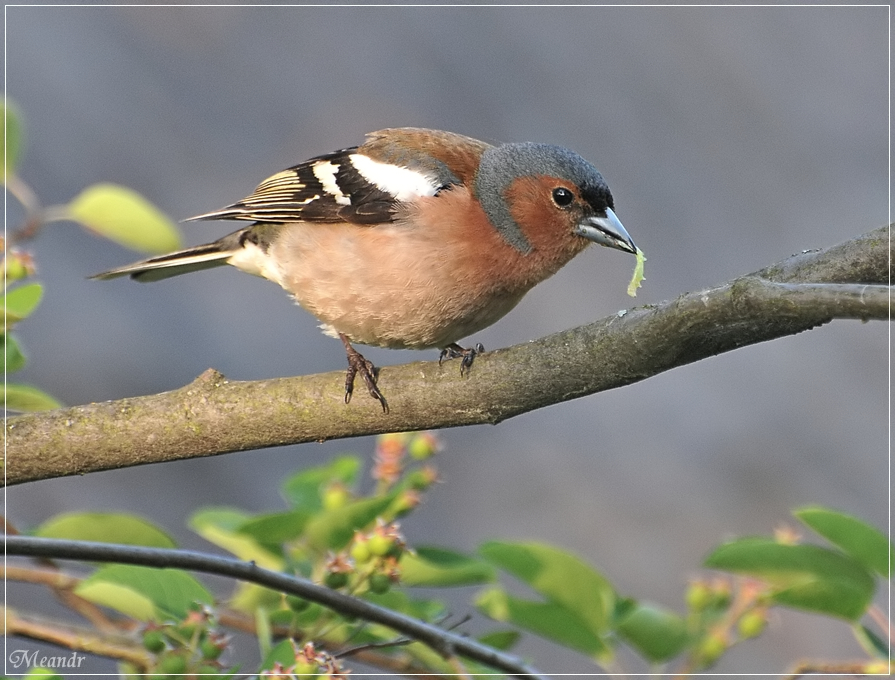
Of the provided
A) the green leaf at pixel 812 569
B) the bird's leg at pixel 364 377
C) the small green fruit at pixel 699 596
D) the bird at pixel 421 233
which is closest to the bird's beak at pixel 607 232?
the bird at pixel 421 233

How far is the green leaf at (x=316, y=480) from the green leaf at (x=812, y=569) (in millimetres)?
841

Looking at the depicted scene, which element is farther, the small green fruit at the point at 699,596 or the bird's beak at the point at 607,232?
the bird's beak at the point at 607,232

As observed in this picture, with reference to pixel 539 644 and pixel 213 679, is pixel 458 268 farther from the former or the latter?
pixel 539 644

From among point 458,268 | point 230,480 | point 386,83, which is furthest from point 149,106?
point 458,268

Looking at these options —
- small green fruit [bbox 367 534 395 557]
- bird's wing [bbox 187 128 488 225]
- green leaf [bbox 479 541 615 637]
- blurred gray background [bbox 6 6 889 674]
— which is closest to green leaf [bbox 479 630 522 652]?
green leaf [bbox 479 541 615 637]

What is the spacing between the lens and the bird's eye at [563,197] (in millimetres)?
3201

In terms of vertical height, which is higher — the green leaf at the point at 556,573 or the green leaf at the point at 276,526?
the green leaf at the point at 276,526

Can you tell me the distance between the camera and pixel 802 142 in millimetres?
7453

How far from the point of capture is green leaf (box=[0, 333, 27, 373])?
77.8 inches

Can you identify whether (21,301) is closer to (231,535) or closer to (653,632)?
(231,535)

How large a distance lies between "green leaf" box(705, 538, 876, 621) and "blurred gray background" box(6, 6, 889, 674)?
330 centimetres

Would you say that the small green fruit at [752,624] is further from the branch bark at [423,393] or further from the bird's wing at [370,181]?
the bird's wing at [370,181]

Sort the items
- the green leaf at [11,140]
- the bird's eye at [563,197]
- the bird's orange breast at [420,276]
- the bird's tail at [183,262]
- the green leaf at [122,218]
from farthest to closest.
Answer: the bird's tail at [183,262] → the bird's eye at [563,197] → the bird's orange breast at [420,276] → the green leaf at [122,218] → the green leaf at [11,140]

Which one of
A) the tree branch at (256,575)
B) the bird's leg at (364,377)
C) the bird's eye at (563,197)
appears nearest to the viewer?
the tree branch at (256,575)
